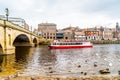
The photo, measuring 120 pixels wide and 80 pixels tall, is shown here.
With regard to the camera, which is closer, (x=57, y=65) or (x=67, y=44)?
(x=57, y=65)

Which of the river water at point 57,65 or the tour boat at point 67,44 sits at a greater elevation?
the tour boat at point 67,44

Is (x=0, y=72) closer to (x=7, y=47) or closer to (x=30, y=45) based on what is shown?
(x=7, y=47)

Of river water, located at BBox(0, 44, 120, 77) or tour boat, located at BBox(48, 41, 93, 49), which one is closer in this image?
river water, located at BBox(0, 44, 120, 77)

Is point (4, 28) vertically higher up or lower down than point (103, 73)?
higher up

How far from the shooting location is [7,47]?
6259 cm

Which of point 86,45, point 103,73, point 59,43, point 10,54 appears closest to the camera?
point 103,73

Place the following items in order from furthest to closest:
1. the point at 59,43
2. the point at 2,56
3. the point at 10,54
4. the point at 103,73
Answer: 1. the point at 59,43
2. the point at 10,54
3. the point at 2,56
4. the point at 103,73

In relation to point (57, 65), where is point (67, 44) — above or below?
above

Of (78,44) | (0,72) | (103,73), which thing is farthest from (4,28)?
(78,44)

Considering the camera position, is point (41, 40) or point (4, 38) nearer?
point (4, 38)

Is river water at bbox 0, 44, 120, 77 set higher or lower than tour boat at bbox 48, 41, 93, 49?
lower

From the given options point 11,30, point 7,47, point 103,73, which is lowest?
point 103,73

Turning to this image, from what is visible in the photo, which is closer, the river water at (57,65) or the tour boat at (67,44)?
the river water at (57,65)

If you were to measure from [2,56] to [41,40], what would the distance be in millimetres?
118336
